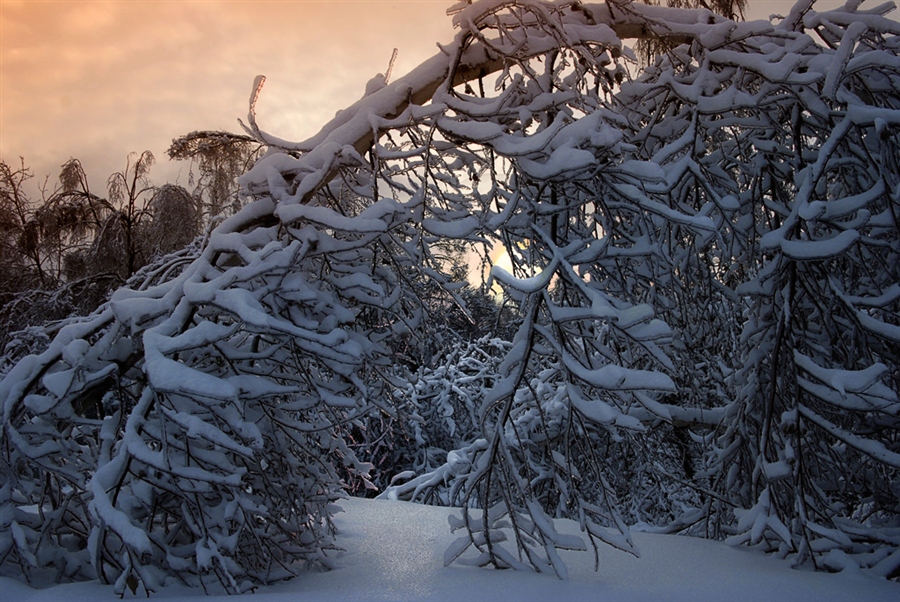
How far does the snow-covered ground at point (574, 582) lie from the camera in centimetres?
241

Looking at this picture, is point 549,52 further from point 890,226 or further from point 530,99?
point 890,226

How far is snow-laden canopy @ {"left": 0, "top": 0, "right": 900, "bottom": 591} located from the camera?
254 centimetres

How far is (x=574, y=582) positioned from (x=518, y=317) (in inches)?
48.9

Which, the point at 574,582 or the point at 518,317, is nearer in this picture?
the point at 574,582

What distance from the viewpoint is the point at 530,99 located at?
131 inches

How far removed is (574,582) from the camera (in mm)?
2564

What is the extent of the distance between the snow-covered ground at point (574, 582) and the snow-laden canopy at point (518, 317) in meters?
0.14

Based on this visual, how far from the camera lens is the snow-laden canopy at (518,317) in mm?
2537

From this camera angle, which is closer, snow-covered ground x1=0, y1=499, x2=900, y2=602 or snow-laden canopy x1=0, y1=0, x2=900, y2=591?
snow-covered ground x1=0, y1=499, x2=900, y2=602

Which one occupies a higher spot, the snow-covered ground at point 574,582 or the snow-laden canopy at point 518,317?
the snow-laden canopy at point 518,317

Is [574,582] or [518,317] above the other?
[518,317]

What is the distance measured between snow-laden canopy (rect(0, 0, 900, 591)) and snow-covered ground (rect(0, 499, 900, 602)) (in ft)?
0.46

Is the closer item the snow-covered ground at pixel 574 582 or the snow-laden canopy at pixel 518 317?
the snow-covered ground at pixel 574 582

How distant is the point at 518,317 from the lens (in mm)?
3186
